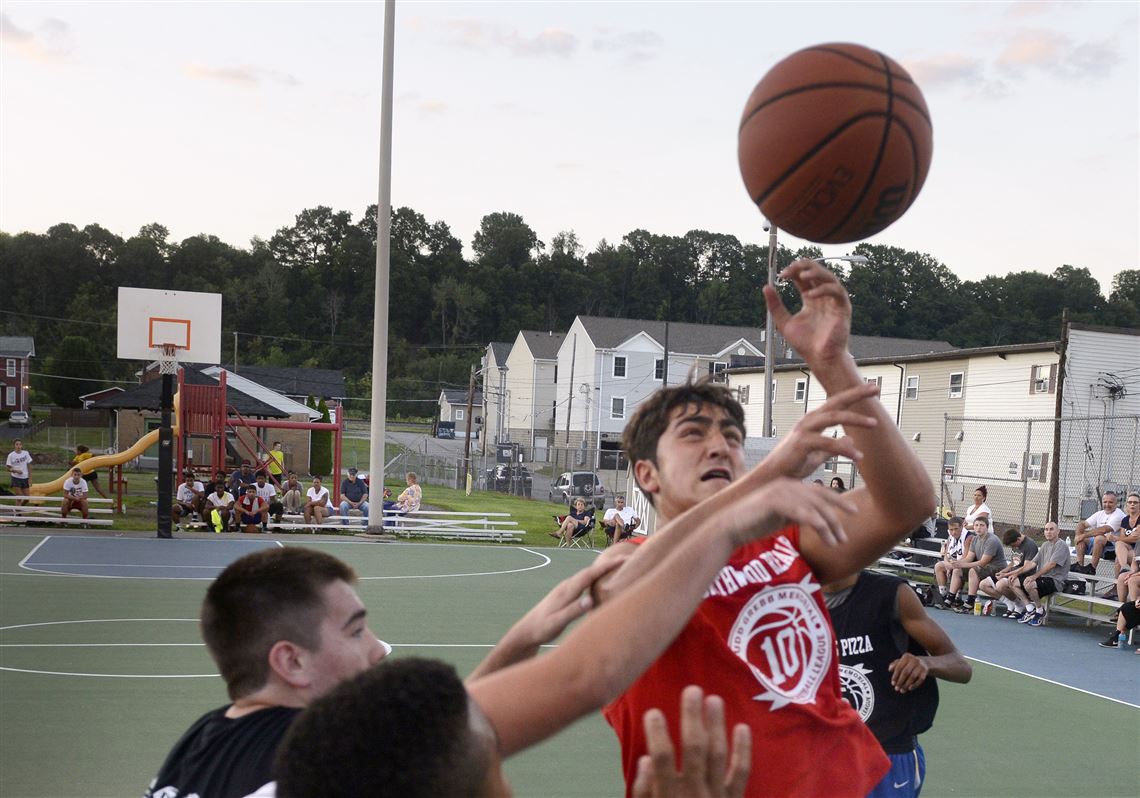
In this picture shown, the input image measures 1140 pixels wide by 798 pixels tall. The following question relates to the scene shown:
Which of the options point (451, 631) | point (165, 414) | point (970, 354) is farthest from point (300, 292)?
point (451, 631)

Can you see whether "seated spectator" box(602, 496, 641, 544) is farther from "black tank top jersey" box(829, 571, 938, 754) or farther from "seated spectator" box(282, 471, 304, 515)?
"black tank top jersey" box(829, 571, 938, 754)

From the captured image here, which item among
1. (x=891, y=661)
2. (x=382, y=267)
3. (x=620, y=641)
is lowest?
(x=891, y=661)

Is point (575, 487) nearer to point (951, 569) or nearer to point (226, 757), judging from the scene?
point (951, 569)

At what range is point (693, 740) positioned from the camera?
4.26 ft

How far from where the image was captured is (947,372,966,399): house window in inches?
1179

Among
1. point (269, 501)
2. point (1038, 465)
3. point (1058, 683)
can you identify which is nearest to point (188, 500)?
point (269, 501)

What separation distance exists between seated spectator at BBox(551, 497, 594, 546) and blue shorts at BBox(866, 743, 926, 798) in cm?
1544

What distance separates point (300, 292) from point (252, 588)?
274 feet

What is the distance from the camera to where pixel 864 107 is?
2.65m

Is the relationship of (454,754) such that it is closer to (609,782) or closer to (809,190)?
(809,190)

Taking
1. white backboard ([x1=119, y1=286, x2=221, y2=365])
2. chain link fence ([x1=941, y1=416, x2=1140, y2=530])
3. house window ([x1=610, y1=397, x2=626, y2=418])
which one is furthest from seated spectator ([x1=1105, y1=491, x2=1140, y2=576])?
house window ([x1=610, y1=397, x2=626, y2=418])

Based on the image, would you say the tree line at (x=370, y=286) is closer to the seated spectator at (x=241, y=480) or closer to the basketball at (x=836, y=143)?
the seated spectator at (x=241, y=480)

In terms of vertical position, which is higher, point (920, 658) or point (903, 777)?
point (920, 658)

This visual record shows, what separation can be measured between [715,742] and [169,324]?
18.4 metres
